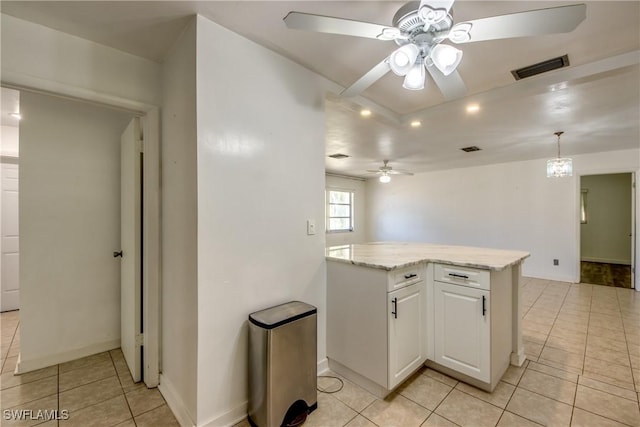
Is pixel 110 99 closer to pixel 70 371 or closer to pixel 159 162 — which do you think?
pixel 159 162

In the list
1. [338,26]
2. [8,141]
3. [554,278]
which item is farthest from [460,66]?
[554,278]

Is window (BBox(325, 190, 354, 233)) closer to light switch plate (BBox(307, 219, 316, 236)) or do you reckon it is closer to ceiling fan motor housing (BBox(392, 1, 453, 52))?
light switch plate (BBox(307, 219, 316, 236))

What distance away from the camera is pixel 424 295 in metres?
2.18

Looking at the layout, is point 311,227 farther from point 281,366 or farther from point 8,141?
point 8,141

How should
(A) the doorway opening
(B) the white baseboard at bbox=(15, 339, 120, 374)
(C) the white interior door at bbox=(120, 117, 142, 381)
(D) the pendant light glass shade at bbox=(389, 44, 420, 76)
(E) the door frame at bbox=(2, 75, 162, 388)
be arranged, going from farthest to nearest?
(A) the doorway opening, (B) the white baseboard at bbox=(15, 339, 120, 374), (C) the white interior door at bbox=(120, 117, 142, 381), (E) the door frame at bbox=(2, 75, 162, 388), (D) the pendant light glass shade at bbox=(389, 44, 420, 76)

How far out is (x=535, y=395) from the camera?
192 centimetres

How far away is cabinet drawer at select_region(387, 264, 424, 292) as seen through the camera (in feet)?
6.18

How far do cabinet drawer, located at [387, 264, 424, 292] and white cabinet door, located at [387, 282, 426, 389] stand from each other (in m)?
0.04

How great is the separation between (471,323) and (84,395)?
277cm

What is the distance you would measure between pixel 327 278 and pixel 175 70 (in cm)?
186

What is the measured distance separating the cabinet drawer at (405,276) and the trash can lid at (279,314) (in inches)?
22.3

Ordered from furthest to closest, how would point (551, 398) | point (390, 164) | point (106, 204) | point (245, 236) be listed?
1. point (390, 164)
2. point (106, 204)
3. point (551, 398)
4. point (245, 236)

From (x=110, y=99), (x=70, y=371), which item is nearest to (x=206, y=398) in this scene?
(x=70, y=371)

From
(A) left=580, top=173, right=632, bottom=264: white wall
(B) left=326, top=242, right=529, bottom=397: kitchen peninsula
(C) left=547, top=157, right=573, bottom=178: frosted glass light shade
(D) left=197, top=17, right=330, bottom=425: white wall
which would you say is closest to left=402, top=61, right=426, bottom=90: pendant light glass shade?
(D) left=197, top=17, right=330, bottom=425: white wall
